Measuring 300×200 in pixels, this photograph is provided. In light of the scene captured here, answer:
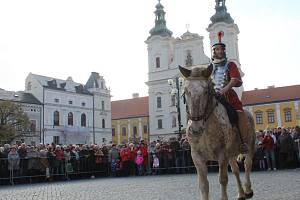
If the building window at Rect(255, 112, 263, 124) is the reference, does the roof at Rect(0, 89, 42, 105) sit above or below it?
above

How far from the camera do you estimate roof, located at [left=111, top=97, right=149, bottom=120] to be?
85.7m

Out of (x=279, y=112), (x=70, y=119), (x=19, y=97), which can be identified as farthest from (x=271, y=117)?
(x=19, y=97)

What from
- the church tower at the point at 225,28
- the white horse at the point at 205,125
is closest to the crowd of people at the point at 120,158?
the white horse at the point at 205,125

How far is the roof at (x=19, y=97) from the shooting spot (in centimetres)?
6306

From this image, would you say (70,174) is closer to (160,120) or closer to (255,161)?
(255,161)

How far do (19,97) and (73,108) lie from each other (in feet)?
36.0

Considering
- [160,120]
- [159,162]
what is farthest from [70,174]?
[160,120]

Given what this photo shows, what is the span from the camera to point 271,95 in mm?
70875

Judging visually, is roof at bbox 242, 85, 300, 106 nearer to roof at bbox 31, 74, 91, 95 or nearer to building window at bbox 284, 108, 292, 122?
building window at bbox 284, 108, 292, 122

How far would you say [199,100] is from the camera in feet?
18.4

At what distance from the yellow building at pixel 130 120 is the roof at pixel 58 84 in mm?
12910

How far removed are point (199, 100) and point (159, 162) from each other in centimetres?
1666

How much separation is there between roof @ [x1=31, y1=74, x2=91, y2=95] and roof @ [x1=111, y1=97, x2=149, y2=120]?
42.3 feet

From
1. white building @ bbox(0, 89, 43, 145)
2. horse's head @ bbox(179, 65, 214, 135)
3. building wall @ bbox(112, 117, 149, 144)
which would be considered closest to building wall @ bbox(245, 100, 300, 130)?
building wall @ bbox(112, 117, 149, 144)
